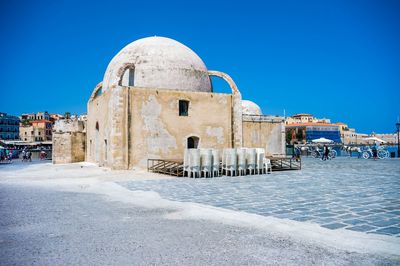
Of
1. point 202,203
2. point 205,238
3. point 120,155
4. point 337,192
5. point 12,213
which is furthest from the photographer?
point 120,155

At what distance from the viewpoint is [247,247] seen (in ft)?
14.6

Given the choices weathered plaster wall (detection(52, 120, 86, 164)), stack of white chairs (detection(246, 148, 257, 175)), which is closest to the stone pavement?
stack of white chairs (detection(246, 148, 257, 175))

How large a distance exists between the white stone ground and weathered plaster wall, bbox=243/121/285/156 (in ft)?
58.7

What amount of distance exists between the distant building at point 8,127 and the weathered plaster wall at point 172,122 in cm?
7271

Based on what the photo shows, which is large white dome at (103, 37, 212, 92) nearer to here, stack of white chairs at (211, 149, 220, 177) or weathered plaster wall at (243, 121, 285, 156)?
weathered plaster wall at (243, 121, 285, 156)

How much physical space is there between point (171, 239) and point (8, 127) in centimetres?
8793

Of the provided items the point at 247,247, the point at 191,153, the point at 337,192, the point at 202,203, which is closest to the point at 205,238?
the point at 247,247

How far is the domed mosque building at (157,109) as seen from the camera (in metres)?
18.4

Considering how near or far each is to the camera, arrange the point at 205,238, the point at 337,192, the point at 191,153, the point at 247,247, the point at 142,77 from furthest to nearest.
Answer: the point at 142,77 < the point at 191,153 < the point at 337,192 < the point at 205,238 < the point at 247,247

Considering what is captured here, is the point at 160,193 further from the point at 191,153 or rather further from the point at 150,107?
the point at 150,107

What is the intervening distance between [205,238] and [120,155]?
1377cm

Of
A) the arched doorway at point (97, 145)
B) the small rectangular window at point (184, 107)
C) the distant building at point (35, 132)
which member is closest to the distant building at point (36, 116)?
A: the distant building at point (35, 132)

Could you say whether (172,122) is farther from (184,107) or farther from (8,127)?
(8,127)

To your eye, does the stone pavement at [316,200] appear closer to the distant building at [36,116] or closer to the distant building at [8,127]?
the distant building at [8,127]
